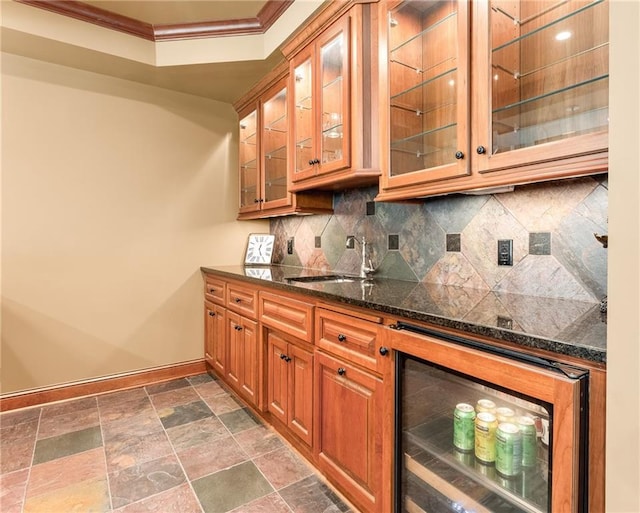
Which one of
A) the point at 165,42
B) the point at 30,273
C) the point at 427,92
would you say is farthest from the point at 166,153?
the point at 427,92

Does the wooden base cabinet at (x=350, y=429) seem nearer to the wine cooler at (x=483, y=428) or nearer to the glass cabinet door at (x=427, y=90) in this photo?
the wine cooler at (x=483, y=428)

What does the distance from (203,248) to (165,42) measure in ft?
5.41

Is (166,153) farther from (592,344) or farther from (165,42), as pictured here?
(592,344)

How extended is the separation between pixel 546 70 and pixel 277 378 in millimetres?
1924

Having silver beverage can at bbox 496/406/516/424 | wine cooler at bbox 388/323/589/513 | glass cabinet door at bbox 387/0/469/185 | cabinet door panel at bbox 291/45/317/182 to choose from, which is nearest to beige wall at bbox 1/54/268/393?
cabinet door panel at bbox 291/45/317/182

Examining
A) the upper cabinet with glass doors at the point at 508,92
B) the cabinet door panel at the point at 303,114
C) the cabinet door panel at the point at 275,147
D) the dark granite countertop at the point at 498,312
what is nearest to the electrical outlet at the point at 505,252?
the dark granite countertop at the point at 498,312

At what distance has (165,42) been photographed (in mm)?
2611

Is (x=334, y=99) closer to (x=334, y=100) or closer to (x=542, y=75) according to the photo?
(x=334, y=100)

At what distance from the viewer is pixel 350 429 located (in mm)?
1500

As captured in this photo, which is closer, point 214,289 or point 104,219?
point 104,219

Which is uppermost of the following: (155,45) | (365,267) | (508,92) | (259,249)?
(155,45)

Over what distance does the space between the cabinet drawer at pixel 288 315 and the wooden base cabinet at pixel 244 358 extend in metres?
0.20

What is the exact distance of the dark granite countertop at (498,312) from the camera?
33.5 inches

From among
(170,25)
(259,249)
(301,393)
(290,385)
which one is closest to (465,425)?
(301,393)
